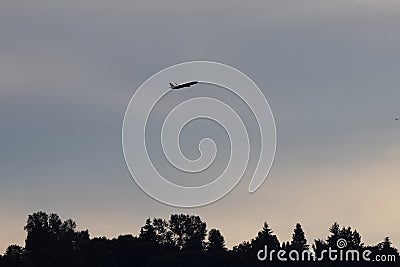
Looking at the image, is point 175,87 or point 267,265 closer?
point 175,87

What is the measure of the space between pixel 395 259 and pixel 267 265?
43.9 ft

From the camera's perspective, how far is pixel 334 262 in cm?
19662

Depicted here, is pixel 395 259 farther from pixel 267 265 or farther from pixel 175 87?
pixel 175 87

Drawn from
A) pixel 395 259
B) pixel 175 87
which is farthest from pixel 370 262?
pixel 175 87

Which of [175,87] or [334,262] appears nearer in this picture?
[175,87]

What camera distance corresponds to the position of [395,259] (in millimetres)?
194875

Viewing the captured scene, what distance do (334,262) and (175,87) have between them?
4120cm

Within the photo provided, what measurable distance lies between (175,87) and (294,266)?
40.8 metres

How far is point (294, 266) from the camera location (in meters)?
198

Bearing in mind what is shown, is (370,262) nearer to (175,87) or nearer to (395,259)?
(395,259)

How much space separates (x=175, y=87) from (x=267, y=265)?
41.3 m

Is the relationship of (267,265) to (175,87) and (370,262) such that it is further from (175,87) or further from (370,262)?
(175,87)

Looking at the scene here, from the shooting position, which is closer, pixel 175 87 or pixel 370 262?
pixel 175 87

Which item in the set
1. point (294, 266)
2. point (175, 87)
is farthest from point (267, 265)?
point (175, 87)
